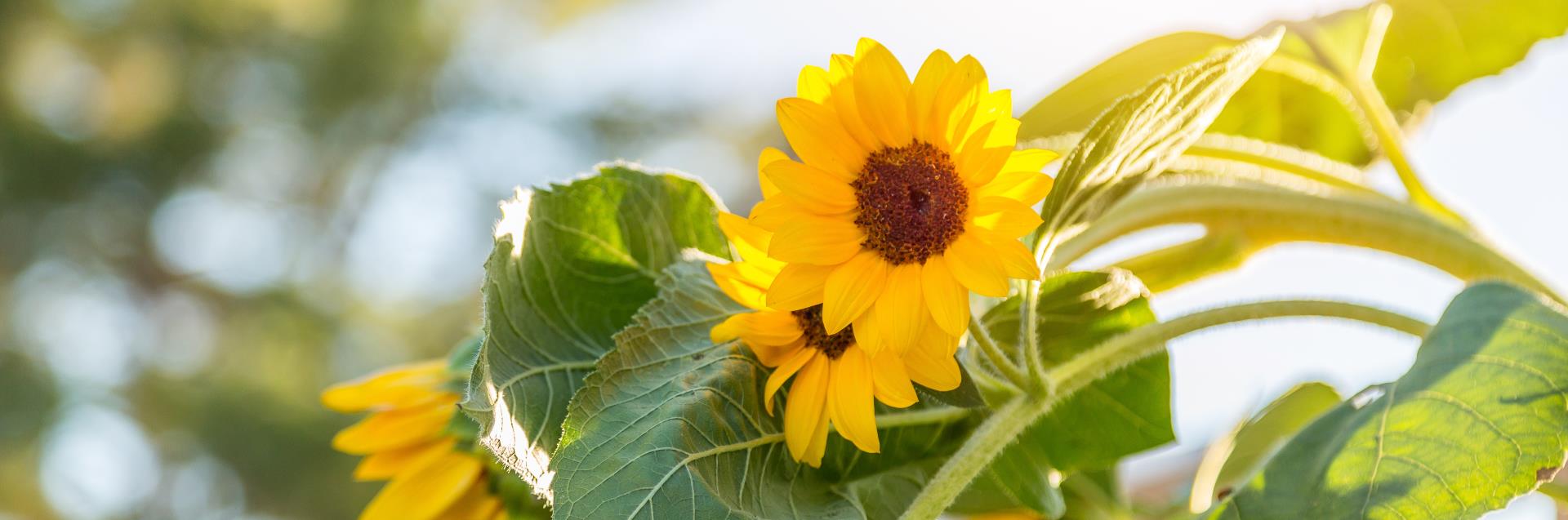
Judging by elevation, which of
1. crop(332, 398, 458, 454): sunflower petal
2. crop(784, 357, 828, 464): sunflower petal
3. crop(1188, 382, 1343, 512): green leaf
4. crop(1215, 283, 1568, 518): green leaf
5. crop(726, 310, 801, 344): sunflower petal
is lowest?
crop(1188, 382, 1343, 512): green leaf

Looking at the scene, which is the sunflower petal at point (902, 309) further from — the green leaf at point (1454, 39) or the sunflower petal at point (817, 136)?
the green leaf at point (1454, 39)

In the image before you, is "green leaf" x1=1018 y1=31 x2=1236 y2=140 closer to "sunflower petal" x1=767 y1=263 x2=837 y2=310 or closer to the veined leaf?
the veined leaf

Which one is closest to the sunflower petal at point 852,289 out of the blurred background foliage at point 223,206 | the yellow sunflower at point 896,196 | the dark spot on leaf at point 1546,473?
the yellow sunflower at point 896,196

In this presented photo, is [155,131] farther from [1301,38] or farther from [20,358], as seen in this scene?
[1301,38]

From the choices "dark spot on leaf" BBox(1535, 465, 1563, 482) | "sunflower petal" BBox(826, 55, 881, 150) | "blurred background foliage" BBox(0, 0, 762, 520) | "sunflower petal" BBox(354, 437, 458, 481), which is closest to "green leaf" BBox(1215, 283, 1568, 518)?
"dark spot on leaf" BBox(1535, 465, 1563, 482)

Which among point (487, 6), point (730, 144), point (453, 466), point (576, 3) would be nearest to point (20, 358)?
point (487, 6)

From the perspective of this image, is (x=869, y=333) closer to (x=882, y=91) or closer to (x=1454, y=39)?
(x=882, y=91)
